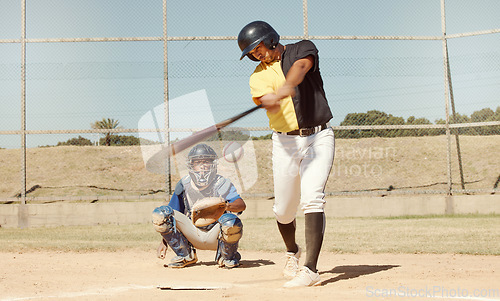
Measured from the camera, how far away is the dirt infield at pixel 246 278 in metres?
3.73

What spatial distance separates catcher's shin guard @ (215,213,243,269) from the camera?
4930 mm

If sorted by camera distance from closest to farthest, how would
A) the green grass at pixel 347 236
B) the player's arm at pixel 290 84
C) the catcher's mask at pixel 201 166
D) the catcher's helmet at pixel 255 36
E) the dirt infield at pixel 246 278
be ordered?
A: 1. the dirt infield at pixel 246 278
2. the player's arm at pixel 290 84
3. the catcher's helmet at pixel 255 36
4. the catcher's mask at pixel 201 166
5. the green grass at pixel 347 236

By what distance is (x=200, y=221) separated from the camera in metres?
5.03

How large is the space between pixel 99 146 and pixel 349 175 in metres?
5.91

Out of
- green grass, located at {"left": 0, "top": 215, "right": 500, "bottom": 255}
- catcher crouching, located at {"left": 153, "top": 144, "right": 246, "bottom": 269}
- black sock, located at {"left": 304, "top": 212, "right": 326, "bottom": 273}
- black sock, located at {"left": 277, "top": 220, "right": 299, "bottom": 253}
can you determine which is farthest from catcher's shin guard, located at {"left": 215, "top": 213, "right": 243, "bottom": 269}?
green grass, located at {"left": 0, "top": 215, "right": 500, "bottom": 255}

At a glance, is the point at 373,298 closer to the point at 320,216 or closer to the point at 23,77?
the point at 320,216

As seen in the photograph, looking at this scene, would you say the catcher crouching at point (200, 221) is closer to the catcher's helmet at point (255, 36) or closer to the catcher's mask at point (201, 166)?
the catcher's mask at point (201, 166)

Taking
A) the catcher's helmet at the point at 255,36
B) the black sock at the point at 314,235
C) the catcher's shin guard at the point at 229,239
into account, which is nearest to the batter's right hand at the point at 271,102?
the catcher's helmet at the point at 255,36

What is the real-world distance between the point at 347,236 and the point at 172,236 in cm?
337

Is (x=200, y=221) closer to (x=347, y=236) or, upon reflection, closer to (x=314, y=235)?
(x=314, y=235)

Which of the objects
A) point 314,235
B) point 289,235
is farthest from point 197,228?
point 314,235

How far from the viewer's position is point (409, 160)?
530 inches

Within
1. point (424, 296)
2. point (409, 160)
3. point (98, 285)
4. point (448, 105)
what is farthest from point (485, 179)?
point (98, 285)

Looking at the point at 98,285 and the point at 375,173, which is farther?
the point at 375,173
